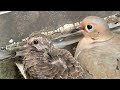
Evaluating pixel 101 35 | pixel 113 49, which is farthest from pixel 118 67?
pixel 101 35

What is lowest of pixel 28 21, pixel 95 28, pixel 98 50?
pixel 98 50

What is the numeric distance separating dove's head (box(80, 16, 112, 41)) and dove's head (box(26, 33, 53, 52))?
0.58m

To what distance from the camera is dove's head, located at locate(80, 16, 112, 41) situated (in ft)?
11.3

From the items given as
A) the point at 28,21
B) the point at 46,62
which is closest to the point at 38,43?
the point at 46,62

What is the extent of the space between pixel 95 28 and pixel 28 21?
0.66 m

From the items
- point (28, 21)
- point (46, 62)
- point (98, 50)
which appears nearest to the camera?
point (46, 62)

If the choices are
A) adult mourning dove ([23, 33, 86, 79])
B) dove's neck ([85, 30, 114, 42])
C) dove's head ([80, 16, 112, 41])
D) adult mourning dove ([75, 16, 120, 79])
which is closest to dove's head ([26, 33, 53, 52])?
adult mourning dove ([23, 33, 86, 79])

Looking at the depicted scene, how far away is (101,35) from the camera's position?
3539 mm

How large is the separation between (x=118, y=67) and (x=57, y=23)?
2.77 feet

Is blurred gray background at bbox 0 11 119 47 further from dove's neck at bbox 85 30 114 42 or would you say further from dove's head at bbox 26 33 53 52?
dove's head at bbox 26 33 53 52

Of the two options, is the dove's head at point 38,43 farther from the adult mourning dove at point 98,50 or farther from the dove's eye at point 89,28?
the dove's eye at point 89,28

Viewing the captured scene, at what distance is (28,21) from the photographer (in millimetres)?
3490

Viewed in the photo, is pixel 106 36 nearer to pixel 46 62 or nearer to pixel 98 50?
pixel 98 50

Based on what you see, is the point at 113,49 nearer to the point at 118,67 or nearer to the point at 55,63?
the point at 118,67
